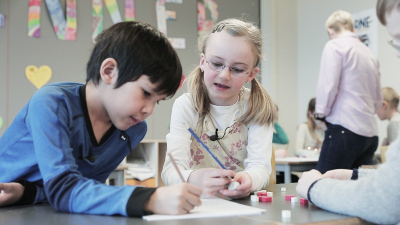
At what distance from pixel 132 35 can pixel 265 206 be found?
57 cm

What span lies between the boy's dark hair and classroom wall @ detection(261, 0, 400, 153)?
4.38 m

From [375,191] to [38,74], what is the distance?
3.95 m

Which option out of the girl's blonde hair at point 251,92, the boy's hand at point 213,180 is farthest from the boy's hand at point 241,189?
the girl's blonde hair at point 251,92

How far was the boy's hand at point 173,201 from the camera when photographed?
0.90 metres

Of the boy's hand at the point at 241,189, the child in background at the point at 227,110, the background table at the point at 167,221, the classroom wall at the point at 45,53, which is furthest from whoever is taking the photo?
the classroom wall at the point at 45,53

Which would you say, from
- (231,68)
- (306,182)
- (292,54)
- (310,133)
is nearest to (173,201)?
(306,182)

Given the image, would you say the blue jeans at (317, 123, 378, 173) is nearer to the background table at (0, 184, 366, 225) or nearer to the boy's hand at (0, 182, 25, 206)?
the background table at (0, 184, 366, 225)

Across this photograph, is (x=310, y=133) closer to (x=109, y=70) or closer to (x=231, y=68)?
(x=231, y=68)

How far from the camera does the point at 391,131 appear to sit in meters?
3.65

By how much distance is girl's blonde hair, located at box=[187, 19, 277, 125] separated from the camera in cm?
162

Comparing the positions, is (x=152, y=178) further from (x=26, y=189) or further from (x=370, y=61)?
(x=26, y=189)

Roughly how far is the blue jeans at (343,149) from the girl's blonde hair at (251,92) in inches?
41.0

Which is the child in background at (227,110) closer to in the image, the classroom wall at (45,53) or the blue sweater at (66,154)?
the blue sweater at (66,154)

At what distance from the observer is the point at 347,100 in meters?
2.79
